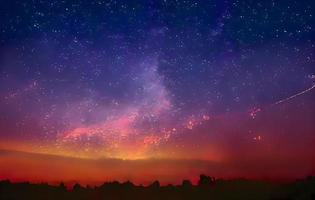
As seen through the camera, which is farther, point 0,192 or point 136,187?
point 136,187

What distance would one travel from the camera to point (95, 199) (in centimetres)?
7112

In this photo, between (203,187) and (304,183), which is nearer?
(304,183)

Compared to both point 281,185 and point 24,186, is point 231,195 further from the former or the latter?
point 24,186

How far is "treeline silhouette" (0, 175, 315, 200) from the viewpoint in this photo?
64.6 meters

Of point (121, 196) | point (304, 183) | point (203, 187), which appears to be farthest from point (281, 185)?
point (121, 196)

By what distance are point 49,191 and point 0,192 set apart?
6962mm

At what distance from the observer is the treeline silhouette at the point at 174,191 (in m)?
64.6

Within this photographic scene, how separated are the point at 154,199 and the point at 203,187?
8.26m

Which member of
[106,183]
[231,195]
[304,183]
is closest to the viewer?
[304,183]

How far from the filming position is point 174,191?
71188mm

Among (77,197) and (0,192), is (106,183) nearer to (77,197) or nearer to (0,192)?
(77,197)

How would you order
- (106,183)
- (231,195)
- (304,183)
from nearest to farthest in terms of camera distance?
(304,183) < (231,195) < (106,183)

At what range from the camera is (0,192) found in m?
64.8

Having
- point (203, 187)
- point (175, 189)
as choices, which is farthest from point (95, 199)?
point (203, 187)
